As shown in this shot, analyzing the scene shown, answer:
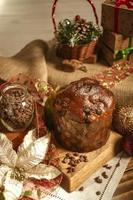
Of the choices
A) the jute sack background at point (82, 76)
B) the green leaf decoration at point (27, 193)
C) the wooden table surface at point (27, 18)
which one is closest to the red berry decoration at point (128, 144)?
the jute sack background at point (82, 76)


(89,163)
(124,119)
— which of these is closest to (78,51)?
(124,119)

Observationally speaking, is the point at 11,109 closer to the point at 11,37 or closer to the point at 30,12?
the point at 11,37

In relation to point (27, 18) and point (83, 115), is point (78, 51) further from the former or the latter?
point (27, 18)

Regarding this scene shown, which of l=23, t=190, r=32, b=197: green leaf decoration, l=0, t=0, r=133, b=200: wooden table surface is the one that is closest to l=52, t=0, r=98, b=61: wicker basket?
l=0, t=0, r=133, b=200: wooden table surface

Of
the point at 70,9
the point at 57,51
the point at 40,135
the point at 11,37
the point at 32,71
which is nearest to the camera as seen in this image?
the point at 40,135

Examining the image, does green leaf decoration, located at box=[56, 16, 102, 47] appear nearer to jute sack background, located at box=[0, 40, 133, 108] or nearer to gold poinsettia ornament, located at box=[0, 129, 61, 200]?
jute sack background, located at box=[0, 40, 133, 108]

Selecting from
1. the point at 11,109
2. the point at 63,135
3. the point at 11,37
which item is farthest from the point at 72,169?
the point at 11,37
